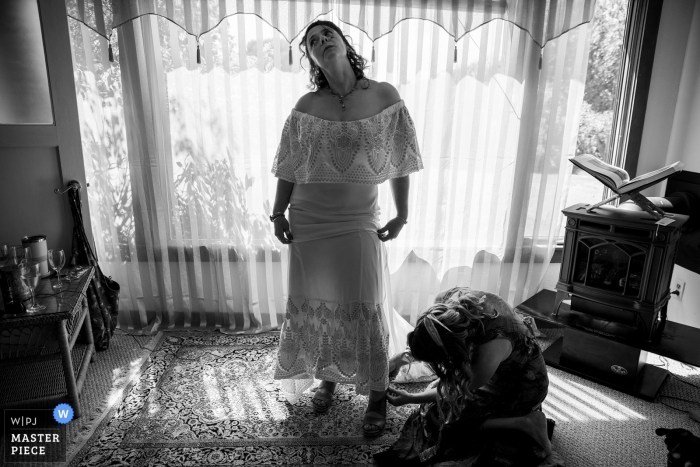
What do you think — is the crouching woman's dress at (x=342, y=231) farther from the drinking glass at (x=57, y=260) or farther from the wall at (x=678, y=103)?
the wall at (x=678, y=103)

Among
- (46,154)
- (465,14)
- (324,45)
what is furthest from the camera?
(465,14)

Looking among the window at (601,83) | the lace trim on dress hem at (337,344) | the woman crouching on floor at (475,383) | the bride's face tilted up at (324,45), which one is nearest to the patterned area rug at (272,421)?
the lace trim on dress hem at (337,344)

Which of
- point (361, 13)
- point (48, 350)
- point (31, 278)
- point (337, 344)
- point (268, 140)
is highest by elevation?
point (361, 13)

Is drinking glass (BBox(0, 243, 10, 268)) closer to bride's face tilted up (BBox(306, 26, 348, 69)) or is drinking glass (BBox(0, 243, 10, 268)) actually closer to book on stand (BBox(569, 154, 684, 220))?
bride's face tilted up (BBox(306, 26, 348, 69))

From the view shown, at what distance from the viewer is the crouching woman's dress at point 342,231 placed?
5.73 ft

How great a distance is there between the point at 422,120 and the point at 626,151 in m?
1.15

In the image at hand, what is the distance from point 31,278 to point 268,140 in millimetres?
1254

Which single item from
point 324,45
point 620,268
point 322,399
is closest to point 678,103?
point 620,268

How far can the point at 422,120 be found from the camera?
2.46 metres

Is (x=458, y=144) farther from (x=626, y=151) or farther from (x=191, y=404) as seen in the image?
(x=191, y=404)

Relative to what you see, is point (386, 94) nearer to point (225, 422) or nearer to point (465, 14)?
point (465, 14)

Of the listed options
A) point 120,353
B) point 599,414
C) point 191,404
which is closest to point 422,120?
point 599,414

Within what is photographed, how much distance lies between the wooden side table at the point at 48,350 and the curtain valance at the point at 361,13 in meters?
1.28

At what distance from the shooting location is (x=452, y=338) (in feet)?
4.36
